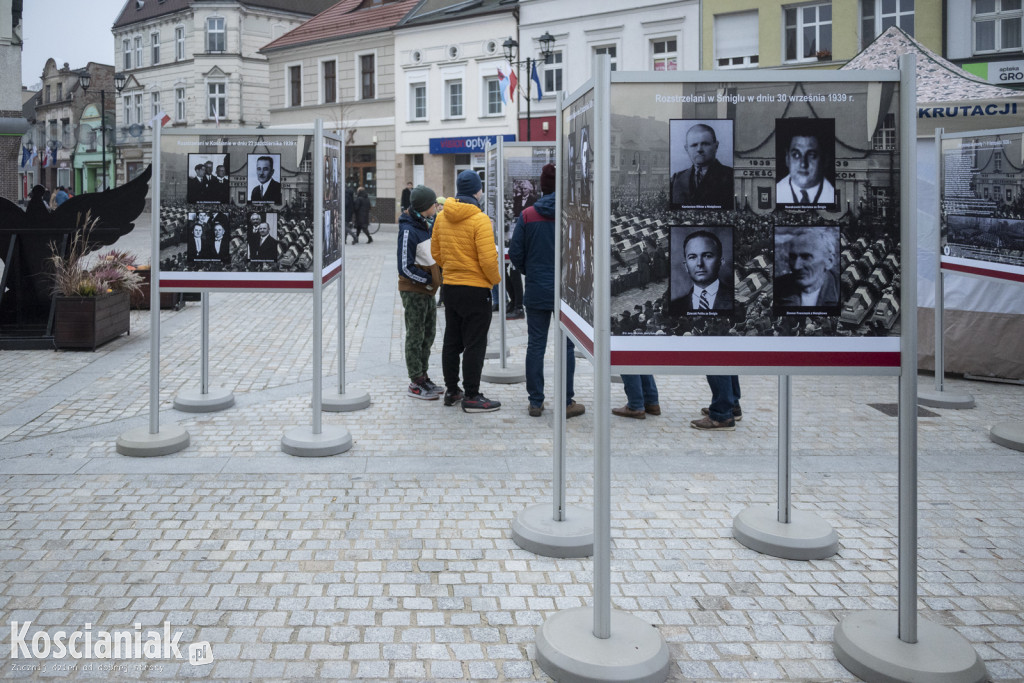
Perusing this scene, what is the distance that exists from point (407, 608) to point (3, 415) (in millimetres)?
5138

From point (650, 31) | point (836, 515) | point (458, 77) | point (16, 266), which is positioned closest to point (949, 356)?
point (836, 515)

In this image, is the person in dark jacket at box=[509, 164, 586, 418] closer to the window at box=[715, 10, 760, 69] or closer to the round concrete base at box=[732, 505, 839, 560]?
the round concrete base at box=[732, 505, 839, 560]

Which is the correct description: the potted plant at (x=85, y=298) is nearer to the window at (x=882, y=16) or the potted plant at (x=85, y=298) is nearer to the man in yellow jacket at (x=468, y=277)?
the man in yellow jacket at (x=468, y=277)

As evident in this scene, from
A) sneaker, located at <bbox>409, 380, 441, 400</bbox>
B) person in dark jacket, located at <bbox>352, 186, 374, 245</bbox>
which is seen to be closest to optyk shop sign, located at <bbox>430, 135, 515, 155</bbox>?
person in dark jacket, located at <bbox>352, 186, 374, 245</bbox>

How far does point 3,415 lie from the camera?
7.66 meters

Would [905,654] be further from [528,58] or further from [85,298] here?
[528,58]

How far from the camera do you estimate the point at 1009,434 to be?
22.7 feet

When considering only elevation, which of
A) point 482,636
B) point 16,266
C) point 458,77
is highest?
point 458,77

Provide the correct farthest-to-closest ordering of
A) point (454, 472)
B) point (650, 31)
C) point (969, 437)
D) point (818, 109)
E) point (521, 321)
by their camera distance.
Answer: point (650, 31) → point (521, 321) → point (969, 437) → point (454, 472) → point (818, 109)

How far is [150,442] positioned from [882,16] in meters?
24.9

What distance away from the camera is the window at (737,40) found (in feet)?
93.6

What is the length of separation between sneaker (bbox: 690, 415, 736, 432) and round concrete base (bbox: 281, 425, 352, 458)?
8.58 feet

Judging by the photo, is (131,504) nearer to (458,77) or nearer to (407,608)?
(407,608)

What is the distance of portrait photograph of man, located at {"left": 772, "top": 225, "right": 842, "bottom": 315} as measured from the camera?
11.6ft
